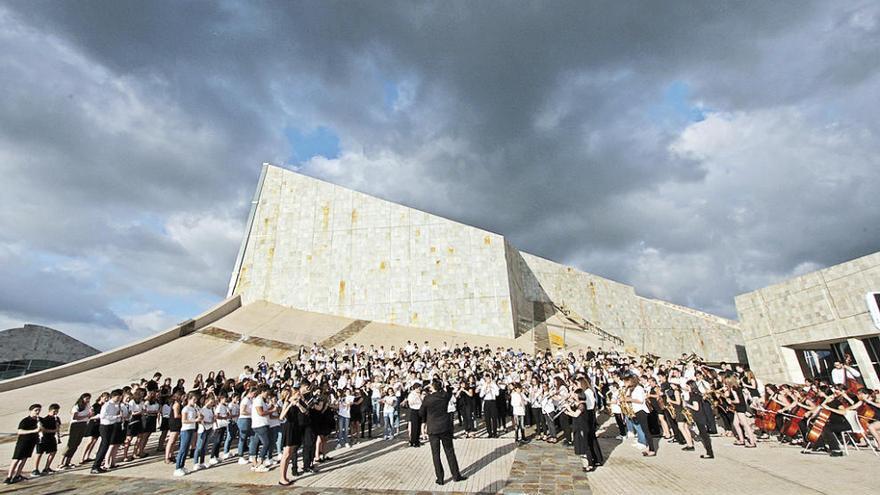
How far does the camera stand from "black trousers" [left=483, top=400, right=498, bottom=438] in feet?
35.6

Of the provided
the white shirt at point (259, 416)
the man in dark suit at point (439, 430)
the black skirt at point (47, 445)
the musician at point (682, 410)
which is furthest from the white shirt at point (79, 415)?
the musician at point (682, 410)

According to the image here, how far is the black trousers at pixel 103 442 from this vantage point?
814cm

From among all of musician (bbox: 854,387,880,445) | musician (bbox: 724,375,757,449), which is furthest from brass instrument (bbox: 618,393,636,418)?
musician (bbox: 854,387,880,445)

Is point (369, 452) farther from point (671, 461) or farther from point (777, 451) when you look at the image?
point (777, 451)

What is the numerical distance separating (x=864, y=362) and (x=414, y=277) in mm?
25694

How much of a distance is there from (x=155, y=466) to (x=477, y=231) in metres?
26.9

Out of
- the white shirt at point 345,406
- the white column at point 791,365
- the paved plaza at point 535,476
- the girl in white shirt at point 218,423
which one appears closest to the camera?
the paved plaza at point 535,476

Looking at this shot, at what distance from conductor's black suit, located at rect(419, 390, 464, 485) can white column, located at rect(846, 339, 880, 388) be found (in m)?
19.8

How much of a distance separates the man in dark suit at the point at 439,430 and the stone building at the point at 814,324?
17.6m

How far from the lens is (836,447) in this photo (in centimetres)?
827

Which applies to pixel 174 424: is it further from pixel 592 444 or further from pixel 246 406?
pixel 592 444

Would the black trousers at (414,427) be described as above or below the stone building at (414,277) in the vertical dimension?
below

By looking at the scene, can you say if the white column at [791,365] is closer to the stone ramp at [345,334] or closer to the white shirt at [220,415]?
the white shirt at [220,415]

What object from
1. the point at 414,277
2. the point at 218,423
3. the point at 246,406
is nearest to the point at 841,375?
the point at 246,406
